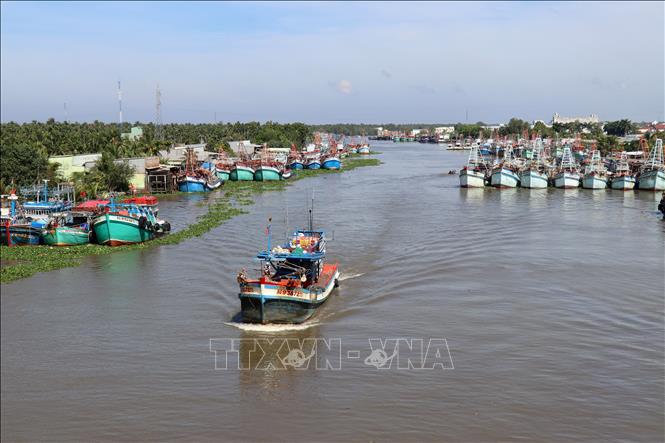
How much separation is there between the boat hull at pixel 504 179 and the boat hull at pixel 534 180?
1001mm

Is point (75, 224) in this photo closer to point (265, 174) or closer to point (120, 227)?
point (120, 227)

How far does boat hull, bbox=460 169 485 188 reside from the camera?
68.8m

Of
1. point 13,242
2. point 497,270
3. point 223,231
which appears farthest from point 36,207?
point 497,270

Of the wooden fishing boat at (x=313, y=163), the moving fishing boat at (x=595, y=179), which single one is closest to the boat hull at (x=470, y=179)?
the moving fishing boat at (x=595, y=179)

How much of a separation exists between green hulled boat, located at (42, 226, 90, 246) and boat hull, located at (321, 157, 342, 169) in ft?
210

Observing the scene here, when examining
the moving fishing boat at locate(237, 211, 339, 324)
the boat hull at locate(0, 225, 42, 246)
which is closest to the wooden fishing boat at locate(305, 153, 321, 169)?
the boat hull at locate(0, 225, 42, 246)

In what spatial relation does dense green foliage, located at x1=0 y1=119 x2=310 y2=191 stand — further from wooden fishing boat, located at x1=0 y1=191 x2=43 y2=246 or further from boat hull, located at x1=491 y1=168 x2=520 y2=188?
boat hull, located at x1=491 y1=168 x2=520 y2=188

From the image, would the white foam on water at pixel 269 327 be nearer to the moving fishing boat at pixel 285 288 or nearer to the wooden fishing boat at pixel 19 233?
the moving fishing boat at pixel 285 288

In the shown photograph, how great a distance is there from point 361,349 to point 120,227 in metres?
19.5

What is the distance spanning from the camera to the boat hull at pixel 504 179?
6894 cm

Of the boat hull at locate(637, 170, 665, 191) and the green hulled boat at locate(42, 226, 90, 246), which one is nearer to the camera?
the green hulled boat at locate(42, 226, 90, 246)

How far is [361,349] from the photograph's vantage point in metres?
20.1

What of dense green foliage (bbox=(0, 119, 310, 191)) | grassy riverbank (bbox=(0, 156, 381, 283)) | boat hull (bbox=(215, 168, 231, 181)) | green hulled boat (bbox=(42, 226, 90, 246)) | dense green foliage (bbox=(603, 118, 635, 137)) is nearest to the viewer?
grassy riverbank (bbox=(0, 156, 381, 283))

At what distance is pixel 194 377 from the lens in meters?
17.8
